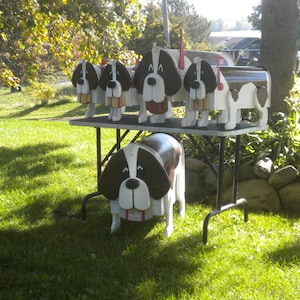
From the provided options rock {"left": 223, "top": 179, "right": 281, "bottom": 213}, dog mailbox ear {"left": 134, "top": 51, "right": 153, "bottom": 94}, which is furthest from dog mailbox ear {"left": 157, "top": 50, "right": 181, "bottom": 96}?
rock {"left": 223, "top": 179, "right": 281, "bottom": 213}

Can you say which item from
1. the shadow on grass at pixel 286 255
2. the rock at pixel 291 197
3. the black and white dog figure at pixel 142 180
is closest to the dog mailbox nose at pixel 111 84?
the black and white dog figure at pixel 142 180

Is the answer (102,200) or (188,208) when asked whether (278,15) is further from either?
(102,200)

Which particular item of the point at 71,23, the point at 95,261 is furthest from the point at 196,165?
the point at 71,23

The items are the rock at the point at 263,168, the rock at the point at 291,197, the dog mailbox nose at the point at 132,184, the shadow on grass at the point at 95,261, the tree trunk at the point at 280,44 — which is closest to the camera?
the shadow on grass at the point at 95,261

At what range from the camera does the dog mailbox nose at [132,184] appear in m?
3.86

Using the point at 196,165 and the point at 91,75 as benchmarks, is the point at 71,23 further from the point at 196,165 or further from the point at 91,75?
the point at 91,75

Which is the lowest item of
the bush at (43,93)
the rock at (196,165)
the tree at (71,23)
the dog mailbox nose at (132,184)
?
the bush at (43,93)

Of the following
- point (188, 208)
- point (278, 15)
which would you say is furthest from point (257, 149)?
point (278, 15)

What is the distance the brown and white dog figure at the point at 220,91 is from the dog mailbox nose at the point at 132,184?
66 centimetres

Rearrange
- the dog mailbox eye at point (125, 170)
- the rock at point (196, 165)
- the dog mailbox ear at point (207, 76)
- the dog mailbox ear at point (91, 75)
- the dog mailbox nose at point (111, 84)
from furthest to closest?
the rock at point (196, 165) → the dog mailbox ear at point (91, 75) → the dog mailbox nose at point (111, 84) → the dog mailbox eye at point (125, 170) → the dog mailbox ear at point (207, 76)

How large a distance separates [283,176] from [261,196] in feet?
1.10

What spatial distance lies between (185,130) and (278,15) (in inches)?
126

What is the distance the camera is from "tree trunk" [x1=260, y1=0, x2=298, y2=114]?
20.2ft

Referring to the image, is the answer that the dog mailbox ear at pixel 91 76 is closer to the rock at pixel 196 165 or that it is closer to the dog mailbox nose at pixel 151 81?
the dog mailbox nose at pixel 151 81
